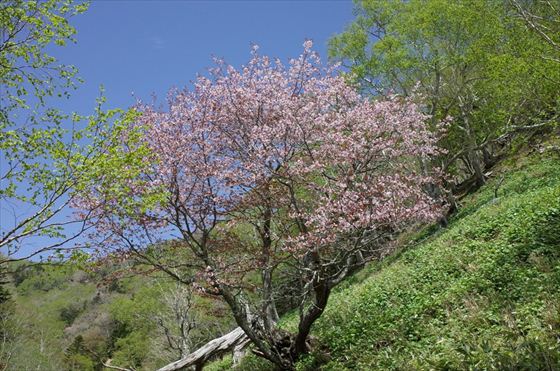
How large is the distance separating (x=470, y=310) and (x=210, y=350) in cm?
840

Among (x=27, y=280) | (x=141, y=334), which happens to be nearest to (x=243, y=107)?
(x=141, y=334)

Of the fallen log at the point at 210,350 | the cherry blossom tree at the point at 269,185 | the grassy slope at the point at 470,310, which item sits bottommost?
the grassy slope at the point at 470,310

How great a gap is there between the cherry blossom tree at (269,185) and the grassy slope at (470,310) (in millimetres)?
1371

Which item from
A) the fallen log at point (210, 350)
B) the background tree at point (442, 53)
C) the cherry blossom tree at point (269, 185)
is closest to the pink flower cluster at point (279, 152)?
the cherry blossom tree at point (269, 185)

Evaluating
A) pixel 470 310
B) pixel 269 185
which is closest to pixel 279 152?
pixel 269 185

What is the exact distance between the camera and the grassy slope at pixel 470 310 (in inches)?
264

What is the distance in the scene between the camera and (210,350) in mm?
13594

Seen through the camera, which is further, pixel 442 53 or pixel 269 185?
pixel 442 53

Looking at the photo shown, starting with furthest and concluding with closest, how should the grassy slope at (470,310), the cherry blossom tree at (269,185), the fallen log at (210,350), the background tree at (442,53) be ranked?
the background tree at (442,53), the fallen log at (210,350), the cherry blossom tree at (269,185), the grassy slope at (470,310)

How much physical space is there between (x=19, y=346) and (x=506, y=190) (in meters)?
40.2

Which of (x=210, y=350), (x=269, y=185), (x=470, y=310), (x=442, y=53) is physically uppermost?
(x=442, y=53)

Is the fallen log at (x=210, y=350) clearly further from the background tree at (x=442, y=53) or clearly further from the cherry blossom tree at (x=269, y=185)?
the background tree at (x=442, y=53)

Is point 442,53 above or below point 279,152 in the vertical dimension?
above

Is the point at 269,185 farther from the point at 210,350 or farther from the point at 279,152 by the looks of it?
the point at 210,350
